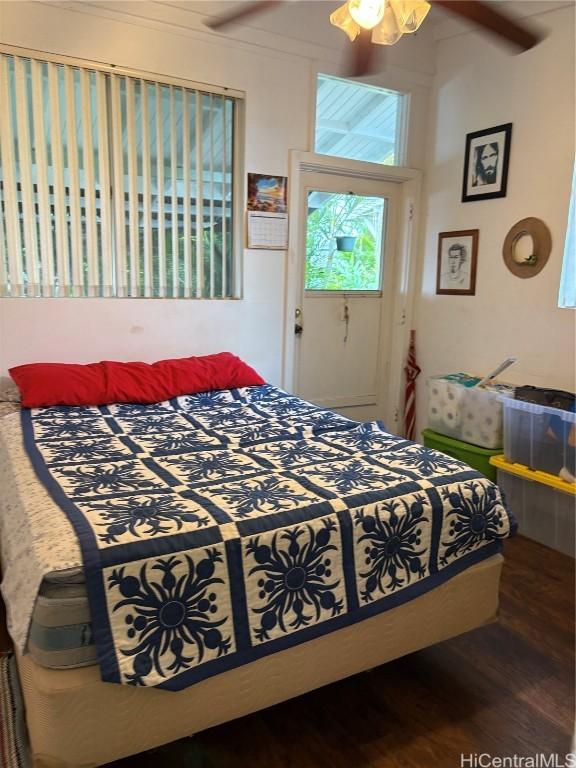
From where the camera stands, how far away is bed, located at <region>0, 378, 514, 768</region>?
1306 mm

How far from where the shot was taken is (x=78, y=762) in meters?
1.33

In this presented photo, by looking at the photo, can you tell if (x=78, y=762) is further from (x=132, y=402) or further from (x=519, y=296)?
(x=519, y=296)

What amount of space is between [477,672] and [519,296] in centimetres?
215

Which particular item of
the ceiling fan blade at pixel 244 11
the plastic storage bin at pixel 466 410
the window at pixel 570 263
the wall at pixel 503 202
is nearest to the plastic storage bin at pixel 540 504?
the plastic storage bin at pixel 466 410

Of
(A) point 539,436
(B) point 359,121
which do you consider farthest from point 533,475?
(B) point 359,121

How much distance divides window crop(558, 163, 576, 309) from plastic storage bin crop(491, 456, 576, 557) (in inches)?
34.9

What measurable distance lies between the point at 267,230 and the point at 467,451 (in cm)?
177

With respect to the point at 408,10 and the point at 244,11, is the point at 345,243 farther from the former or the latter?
the point at 408,10

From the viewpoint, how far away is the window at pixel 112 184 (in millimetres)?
2805

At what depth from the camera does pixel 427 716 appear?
176 cm

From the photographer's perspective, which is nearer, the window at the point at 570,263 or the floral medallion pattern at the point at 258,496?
the floral medallion pattern at the point at 258,496

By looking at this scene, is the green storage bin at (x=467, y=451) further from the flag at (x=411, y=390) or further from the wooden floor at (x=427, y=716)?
the wooden floor at (x=427, y=716)

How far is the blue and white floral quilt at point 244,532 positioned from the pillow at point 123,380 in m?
0.39

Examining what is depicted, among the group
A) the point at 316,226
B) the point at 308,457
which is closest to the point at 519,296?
the point at 316,226
